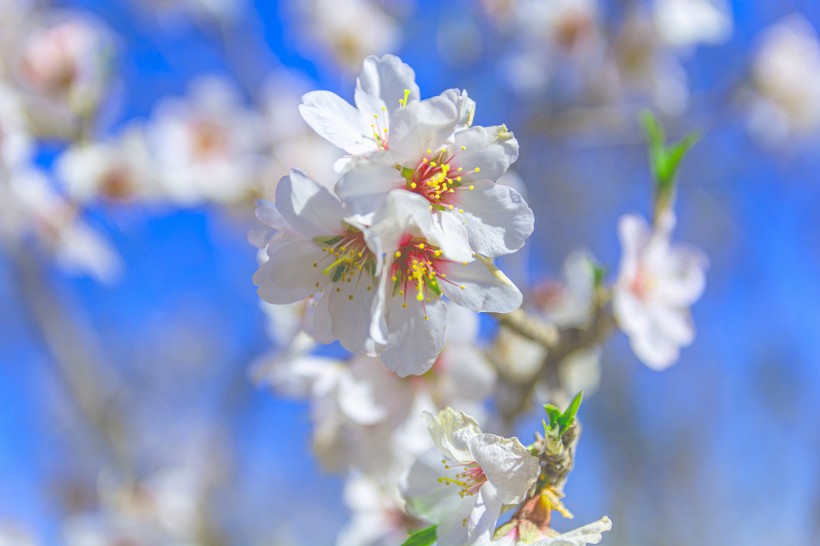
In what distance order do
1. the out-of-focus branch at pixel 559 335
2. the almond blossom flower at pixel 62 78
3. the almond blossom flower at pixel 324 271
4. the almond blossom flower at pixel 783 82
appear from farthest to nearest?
the almond blossom flower at pixel 783 82 → the almond blossom flower at pixel 62 78 → the out-of-focus branch at pixel 559 335 → the almond blossom flower at pixel 324 271

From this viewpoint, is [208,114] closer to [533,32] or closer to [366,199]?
[533,32]

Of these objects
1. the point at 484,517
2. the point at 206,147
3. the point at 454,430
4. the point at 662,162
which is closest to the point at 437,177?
the point at 454,430

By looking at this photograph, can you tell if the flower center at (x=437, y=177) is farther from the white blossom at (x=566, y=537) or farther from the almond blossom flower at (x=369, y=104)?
the white blossom at (x=566, y=537)

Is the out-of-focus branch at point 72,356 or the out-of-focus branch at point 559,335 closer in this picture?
the out-of-focus branch at point 559,335

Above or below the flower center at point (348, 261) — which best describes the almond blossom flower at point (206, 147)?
above

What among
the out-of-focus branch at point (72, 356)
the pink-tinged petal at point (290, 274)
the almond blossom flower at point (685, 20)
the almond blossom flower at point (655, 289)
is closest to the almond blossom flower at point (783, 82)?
the almond blossom flower at point (685, 20)

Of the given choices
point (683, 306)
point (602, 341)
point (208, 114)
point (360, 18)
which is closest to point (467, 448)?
point (602, 341)

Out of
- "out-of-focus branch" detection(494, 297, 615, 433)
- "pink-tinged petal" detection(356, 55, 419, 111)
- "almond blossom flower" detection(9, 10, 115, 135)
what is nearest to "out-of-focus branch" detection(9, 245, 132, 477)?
"almond blossom flower" detection(9, 10, 115, 135)

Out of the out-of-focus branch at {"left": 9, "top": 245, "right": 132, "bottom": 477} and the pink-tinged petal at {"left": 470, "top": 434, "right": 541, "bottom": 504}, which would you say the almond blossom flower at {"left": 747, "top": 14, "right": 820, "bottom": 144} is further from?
the out-of-focus branch at {"left": 9, "top": 245, "right": 132, "bottom": 477}
